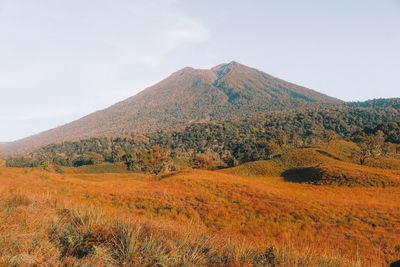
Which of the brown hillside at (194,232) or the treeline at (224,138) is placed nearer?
the brown hillside at (194,232)

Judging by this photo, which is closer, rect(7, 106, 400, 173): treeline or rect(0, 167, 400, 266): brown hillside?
rect(0, 167, 400, 266): brown hillside

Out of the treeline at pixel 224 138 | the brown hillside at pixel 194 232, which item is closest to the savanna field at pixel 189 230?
the brown hillside at pixel 194 232

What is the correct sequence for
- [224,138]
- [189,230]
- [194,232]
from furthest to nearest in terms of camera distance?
[224,138], [194,232], [189,230]

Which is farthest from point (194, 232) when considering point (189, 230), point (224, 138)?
point (224, 138)

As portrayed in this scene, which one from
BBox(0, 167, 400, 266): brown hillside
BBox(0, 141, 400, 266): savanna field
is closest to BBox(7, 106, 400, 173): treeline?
BBox(0, 141, 400, 266): savanna field

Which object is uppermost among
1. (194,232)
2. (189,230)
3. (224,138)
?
(189,230)

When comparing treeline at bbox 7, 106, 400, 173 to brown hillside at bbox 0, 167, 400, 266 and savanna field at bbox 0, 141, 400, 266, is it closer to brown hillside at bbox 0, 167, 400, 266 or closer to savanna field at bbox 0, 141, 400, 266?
savanna field at bbox 0, 141, 400, 266

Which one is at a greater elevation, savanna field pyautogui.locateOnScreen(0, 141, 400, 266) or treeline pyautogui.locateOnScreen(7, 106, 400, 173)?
savanna field pyautogui.locateOnScreen(0, 141, 400, 266)

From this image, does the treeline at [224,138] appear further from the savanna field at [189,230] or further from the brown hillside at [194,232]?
the brown hillside at [194,232]

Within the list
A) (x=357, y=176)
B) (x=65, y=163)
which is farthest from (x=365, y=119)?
(x=65, y=163)

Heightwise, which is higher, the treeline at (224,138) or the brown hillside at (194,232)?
the brown hillside at (194,232)

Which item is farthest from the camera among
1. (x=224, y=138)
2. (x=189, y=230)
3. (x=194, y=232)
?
(x=224, y=138)

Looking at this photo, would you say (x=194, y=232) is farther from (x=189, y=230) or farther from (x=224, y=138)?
(x=224, y=138)

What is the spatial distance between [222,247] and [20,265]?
3236 mm
